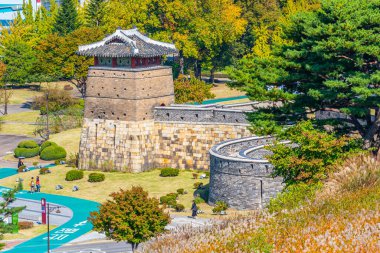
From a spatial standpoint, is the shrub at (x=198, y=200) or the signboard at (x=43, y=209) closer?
the signboard at (x=43, y=209)

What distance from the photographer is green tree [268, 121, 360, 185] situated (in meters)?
41.7

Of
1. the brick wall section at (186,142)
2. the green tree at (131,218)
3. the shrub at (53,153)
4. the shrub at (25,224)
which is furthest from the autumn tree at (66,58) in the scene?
the green tree at (131,218)

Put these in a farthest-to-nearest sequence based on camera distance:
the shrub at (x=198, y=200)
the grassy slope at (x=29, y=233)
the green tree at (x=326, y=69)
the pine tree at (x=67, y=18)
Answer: the pine tree at (x=67, y=18), the shrub at (x=198, y=200), the grassy slope at (x=29, y=233), the green tree at (x=326, y=69)

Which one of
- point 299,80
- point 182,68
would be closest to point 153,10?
point 182,68

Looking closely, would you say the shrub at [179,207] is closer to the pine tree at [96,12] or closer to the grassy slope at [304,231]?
the grassy slope at [304,231]

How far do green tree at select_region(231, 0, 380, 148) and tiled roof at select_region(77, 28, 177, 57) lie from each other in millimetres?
35601

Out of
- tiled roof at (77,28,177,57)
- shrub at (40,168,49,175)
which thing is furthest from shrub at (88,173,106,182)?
tiled roof at (77,28,177,57)

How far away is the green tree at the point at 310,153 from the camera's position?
137 feet

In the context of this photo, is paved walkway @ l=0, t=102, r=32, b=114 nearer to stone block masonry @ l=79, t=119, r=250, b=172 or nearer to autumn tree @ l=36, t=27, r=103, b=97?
autumn tree @ l=36, t=27, r=103, b=97

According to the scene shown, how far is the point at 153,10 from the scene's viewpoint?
415 feet

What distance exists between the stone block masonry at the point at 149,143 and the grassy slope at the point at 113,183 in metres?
1.25

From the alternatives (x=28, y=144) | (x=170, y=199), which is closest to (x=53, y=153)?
(x=28, y=144)

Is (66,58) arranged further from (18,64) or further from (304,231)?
(304,231)

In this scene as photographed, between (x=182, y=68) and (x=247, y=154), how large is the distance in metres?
64.5
